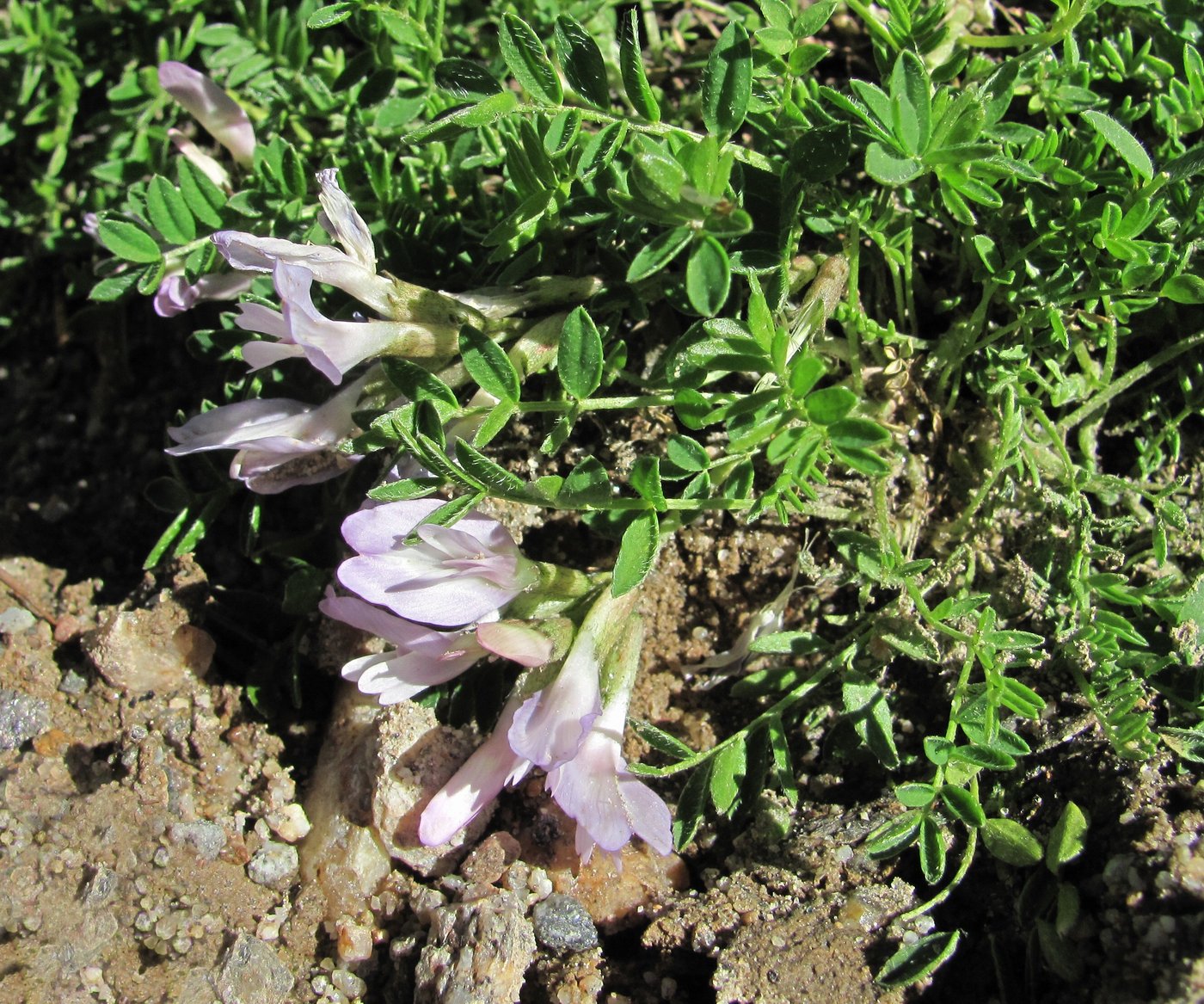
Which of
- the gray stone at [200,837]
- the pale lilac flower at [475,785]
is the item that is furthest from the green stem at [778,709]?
the gray stone at [200,837]

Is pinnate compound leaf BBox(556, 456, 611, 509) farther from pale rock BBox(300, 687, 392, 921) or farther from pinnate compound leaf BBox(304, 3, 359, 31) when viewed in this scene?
pinnate compound leaf BBox(304, 3, 359, 31)

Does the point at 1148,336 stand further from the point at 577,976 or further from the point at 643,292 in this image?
the point at 577,976

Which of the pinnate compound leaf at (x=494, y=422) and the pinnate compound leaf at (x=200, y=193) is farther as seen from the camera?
the pinnate compound leaf at (x=200, y=193)

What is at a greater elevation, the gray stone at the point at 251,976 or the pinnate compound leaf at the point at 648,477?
the pinnate compound leaf at the point at 648,477

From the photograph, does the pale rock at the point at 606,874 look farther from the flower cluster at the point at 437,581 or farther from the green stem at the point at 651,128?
the green stem at the point at 651,128

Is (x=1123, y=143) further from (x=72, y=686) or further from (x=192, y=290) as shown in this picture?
(x=72, y=686)

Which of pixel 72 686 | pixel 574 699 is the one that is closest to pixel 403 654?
pixel 574 699
